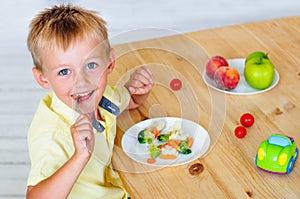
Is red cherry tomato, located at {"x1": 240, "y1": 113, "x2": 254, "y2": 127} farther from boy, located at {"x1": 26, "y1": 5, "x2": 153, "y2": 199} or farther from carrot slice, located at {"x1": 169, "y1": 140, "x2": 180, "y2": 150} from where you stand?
boy, located at {"x1": 26, "y1": 5, "x2": 153, "y2": 199}

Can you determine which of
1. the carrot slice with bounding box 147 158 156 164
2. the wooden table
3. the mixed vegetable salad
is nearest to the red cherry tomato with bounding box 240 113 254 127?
the wooden table

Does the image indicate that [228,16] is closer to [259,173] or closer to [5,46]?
[5,46]

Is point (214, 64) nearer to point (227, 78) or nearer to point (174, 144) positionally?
point (227, 78)

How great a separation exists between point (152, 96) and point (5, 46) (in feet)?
6.81

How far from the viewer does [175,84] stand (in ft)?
5.87

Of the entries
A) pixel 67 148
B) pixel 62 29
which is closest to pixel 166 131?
pixel 67 148

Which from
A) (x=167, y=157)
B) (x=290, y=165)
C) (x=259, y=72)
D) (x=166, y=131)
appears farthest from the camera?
(x=259, y=72)

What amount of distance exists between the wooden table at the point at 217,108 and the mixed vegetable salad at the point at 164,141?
0.16ft

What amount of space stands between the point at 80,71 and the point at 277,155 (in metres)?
0.51

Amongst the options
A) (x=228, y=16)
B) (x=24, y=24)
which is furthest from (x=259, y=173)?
(x=24, y=24)

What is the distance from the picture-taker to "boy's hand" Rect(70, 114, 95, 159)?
57.5 inches

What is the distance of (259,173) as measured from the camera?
1.46m

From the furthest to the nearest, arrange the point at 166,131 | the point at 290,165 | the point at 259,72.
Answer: the point at 259,72, the point at 166,131, the point at 290,165

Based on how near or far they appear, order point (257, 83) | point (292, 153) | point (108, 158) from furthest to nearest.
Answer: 1. point (257, 83)
2. point (108, 158)
3. point (292, 153)
